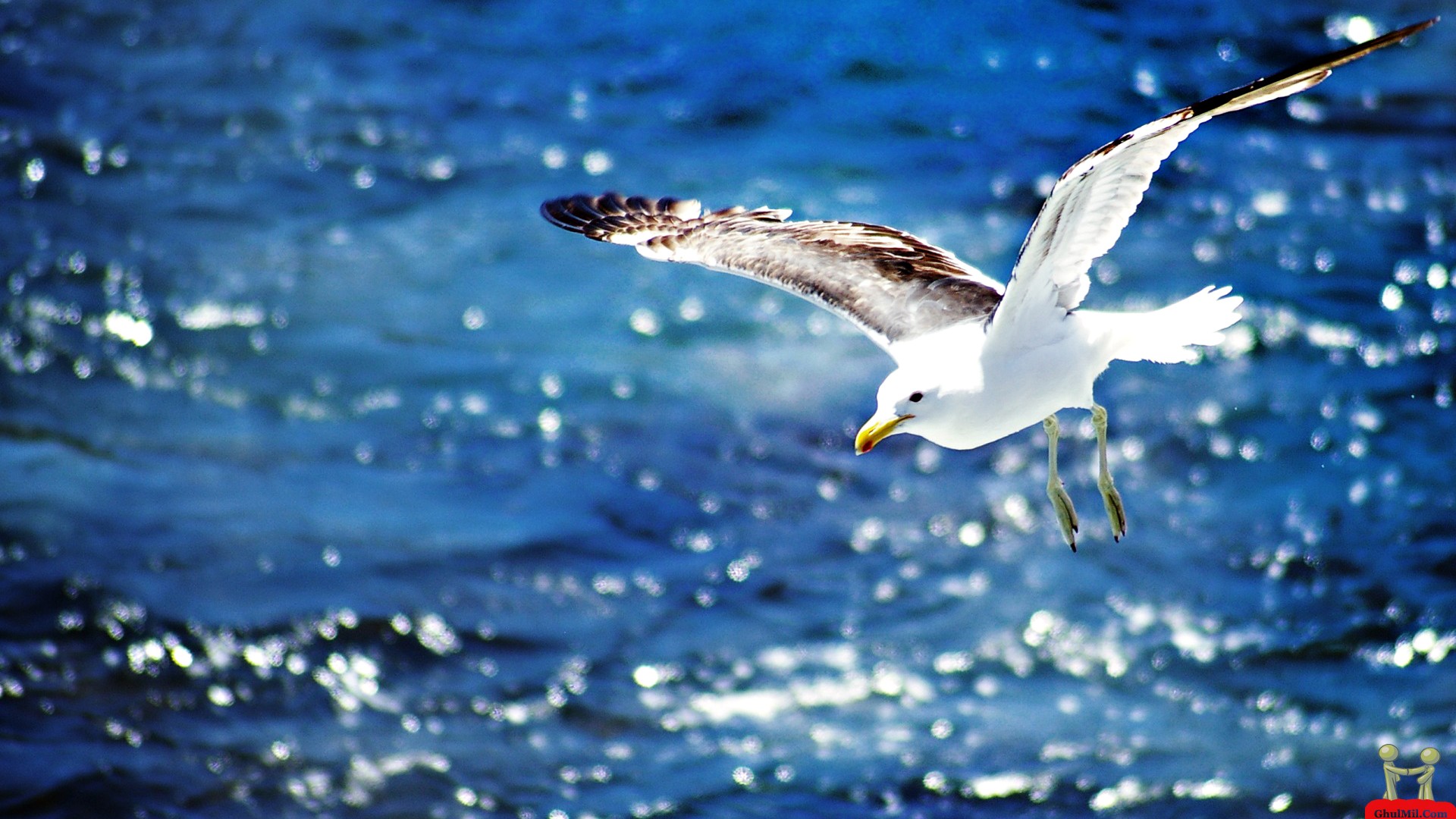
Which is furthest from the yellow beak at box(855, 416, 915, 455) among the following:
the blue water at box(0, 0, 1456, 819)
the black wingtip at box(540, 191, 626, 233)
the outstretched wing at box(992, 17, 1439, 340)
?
the blue water at box(0, 0, 1456, 819)

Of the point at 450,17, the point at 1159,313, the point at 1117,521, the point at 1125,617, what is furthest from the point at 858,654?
the point at 450,17

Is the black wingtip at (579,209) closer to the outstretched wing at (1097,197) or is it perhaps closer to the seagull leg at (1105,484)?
the seagull leg at (1105,484)

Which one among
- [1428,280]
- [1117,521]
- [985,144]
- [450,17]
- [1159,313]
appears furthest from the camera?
[450,17]

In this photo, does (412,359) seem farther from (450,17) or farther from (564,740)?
(450,17)

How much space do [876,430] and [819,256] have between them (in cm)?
199

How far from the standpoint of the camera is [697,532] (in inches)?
694

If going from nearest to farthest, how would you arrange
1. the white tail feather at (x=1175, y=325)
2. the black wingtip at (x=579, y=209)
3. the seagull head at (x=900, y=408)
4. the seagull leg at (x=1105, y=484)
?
the seagull head at (x=900, y=408)
the white tail feather at (x=1175, y=325)
the seagull leg at (x=1105, y=484)
the black wingtip at (x=579, y=209)

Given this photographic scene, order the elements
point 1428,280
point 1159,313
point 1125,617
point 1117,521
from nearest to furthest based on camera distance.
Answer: point 1159,313, point 1117,521, point 1125,617, point 1428,280

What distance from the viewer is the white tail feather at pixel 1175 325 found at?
8266mm

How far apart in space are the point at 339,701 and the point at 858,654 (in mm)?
5639

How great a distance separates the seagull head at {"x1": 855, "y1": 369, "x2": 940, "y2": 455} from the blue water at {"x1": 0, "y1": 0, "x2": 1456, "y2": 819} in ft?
29.3

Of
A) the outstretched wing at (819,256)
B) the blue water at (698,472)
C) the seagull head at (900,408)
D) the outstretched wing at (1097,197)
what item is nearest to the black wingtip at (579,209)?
the outstretched wing at (819,256)

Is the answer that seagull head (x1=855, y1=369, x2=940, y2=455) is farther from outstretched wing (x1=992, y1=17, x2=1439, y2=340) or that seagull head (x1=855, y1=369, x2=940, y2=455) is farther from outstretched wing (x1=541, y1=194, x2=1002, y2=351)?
outstretched wing (x1=541, y1=194, x2=1002, y2=351)

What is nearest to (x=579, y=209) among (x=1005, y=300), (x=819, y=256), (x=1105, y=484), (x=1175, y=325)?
(x=819, y=256)
